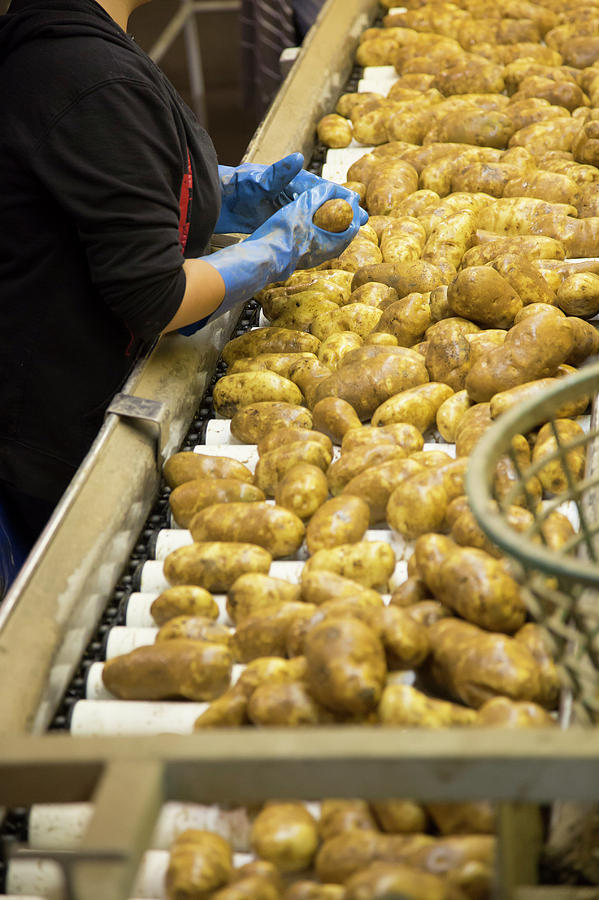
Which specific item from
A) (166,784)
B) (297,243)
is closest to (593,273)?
(297,243)

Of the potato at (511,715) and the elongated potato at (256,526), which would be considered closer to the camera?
the potato at (511,715)

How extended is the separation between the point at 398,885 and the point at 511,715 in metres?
0.27

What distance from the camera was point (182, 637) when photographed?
133 centimetres

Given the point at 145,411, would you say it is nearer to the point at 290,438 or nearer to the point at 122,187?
the point at 290,438

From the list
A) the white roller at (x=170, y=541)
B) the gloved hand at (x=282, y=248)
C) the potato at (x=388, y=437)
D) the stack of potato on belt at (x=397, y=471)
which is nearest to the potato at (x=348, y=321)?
the stack of potato on belt at (x=397, y=471)

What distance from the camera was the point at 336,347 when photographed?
75.7 inches

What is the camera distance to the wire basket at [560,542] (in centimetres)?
87

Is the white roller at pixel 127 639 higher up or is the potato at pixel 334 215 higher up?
the potato at pixel 334 215

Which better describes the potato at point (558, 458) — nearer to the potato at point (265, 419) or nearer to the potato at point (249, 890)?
the potato at point (265, 419)

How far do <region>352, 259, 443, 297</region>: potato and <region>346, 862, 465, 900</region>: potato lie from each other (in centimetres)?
137

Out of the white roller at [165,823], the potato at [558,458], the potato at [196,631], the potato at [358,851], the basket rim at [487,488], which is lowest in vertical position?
the white roller at [165,823]

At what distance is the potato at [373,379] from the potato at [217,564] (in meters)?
0.44

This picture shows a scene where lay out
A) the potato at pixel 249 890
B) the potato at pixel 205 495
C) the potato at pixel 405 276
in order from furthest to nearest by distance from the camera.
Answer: the potato at pixel 405 276 → the potato at pixel 205 495 → the potato at pixel 249 890

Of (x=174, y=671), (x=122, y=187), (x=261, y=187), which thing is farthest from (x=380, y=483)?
(x=261, y=187)
